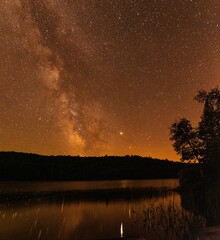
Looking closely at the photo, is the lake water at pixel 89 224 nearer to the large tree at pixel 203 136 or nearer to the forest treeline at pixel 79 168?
the large tree at pixel 203 136

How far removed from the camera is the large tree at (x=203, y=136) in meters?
41.1

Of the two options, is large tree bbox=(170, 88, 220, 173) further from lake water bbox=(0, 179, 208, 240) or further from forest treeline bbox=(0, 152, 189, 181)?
forest treeline bbox=(0, 152, 189, 181)

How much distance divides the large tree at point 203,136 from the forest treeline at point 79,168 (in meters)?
100

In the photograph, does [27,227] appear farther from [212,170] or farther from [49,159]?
[49,159]

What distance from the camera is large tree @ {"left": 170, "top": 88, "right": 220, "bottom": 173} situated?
135ft

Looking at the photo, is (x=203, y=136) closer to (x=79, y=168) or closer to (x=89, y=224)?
(x=89, y=224)

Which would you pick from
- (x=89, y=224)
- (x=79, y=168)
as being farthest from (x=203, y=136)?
(x=79, y=168)

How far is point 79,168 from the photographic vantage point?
167250 millimetres

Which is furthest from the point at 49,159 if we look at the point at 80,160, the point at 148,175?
the point at 148,175

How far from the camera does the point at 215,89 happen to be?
4281 centimetres

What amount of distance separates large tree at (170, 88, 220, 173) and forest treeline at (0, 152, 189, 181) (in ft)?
330

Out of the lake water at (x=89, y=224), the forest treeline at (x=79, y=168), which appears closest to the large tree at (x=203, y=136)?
the lake water at (x=89, y=224)

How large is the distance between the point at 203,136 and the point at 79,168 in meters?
128

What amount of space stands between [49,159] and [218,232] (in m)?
158
